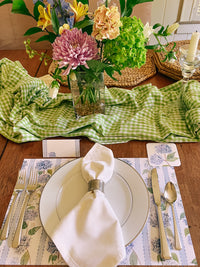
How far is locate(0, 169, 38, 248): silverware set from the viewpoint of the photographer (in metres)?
0.48

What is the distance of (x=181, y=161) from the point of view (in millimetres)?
636

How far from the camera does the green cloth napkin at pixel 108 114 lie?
28.0 inches

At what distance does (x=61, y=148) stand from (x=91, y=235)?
29cm

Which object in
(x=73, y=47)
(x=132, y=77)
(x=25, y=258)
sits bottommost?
(x=25, y=258)

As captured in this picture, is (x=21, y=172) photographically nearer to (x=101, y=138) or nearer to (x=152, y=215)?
(x=101, y=138)

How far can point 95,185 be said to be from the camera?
1.72 feet

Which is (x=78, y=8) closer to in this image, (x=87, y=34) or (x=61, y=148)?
(x=87, y=34)

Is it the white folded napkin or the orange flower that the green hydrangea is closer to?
the orange flower

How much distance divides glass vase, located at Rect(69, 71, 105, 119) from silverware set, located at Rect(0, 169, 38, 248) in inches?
10.5

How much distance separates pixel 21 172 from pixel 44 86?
386mm

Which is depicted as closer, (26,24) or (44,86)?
(44,86)

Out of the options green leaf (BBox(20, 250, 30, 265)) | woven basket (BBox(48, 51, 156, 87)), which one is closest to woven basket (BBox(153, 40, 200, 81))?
woven basket (BBox(48, 51, 156, 87))

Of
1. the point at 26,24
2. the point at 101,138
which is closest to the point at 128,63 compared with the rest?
the point at 101,138

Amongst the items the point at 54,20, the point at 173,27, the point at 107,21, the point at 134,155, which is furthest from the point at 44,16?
the point at 134,155
